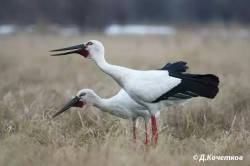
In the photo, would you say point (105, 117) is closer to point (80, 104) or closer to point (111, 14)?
point (80, 104)

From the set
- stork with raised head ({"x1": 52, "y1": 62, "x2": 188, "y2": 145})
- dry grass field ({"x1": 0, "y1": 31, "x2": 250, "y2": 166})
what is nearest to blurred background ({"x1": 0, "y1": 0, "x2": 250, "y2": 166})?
dry grass field ({"x1": 0, "y1": 31, "x2": 250, "y2": 166})

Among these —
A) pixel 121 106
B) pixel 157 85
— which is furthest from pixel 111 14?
pixel 157 85

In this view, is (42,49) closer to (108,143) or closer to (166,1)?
Result: (108,143)

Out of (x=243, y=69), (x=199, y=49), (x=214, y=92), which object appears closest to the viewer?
(x=214, y=92)

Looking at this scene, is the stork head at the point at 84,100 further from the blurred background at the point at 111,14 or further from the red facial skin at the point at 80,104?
the blurred background at the point at 111,14

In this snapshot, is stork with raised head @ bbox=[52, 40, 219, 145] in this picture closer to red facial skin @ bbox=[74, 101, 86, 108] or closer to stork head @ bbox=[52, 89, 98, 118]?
stork head @ bbox=[52, 89, 98, 118]

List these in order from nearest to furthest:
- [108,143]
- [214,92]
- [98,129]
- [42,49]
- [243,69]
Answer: [108,143]
[214,92]
[98,129]
[243,69]
[42,49]

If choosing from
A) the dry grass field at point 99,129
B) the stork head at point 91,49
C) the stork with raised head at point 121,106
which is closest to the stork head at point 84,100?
the stork with raised head at point 121,106

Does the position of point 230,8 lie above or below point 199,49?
above

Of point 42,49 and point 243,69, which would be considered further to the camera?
point 42,49

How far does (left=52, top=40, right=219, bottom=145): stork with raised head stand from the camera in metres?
5.96

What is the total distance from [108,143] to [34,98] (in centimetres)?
333

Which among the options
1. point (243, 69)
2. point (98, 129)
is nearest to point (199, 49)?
point (243, 69)

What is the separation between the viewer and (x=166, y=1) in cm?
4272
